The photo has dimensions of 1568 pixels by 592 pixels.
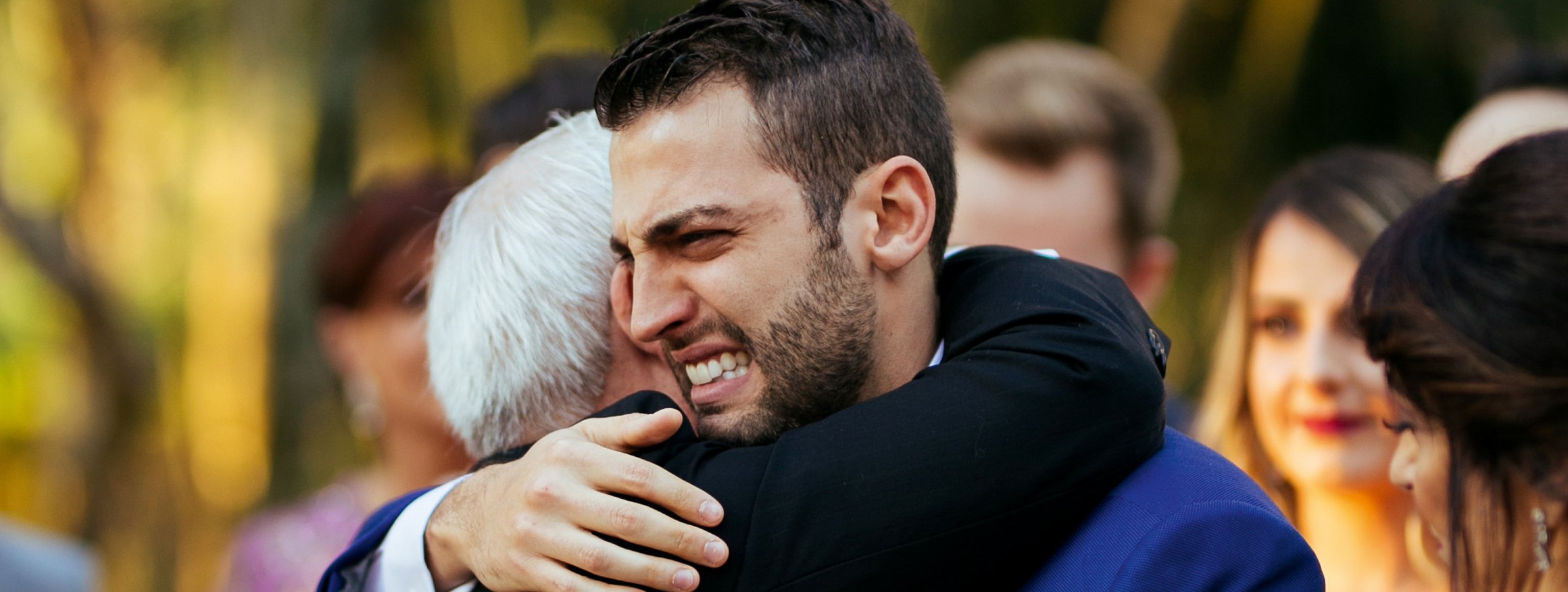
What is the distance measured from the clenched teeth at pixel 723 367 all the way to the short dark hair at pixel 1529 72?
96.4 inches

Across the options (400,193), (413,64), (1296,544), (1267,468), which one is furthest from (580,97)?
(413,64)

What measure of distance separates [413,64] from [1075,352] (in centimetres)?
707

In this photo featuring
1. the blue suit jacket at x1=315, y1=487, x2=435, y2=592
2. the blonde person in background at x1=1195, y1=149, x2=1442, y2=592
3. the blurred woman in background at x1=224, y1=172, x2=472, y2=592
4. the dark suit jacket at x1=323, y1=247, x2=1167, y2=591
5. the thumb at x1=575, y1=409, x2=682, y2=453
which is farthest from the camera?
the blurred woman in background at x1=224, y1=172, x2=472, y2=592

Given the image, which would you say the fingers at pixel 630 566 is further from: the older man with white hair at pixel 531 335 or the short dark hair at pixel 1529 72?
the short dark hair at pixel 1529 72

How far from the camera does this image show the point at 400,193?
3.68 meters

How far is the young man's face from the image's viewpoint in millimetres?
1827

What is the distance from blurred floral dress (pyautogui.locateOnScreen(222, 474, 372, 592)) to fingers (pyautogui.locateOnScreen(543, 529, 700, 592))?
245 centimetres

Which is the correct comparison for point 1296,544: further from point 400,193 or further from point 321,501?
point 321,501

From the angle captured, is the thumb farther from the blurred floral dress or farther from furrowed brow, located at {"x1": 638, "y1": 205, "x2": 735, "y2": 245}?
the blurred floral dress

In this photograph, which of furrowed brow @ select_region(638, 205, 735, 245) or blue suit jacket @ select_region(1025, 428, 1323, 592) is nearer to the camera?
blue suit jacket @ select_region(1025, 428, 1323, 592)

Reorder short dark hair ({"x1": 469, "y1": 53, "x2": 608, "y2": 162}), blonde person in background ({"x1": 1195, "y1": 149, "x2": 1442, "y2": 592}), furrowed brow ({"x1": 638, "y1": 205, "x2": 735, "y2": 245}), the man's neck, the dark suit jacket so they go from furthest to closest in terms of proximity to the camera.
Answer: short dark hair ({"x1": 469, "y1": 53, "x2": 608, "y2": 162}) → blonde person in background ({"x1": 1195, "y1": 149, "x2": 1442, "y2": 592}) → the man's neck → furrowed brow ({"x1": 638, "y1": 205, "x2": 735, "y2": 245}) → the dark suit jacket

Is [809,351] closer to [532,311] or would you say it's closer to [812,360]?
[812,360]

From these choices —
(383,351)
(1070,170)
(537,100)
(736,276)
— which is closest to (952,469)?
(736,276)

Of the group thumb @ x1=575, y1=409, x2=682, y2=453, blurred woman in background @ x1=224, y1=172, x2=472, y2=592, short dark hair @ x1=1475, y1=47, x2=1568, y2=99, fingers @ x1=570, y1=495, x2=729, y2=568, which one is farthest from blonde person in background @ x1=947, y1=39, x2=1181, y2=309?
fingers @ x1=570, y1=495, x2=729, y2=568
